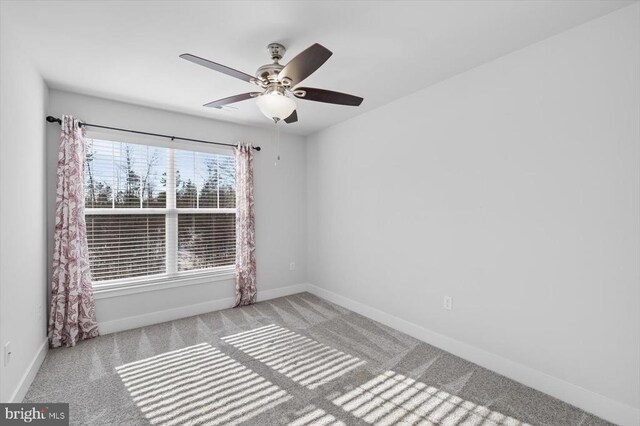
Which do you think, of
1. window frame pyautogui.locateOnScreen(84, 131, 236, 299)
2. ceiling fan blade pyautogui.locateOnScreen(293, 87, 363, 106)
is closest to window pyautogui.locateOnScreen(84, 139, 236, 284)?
window frame pyautogui.locateOnScreen(84, 131, 236, 299)

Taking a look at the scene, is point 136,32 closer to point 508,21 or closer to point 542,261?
point 508,21

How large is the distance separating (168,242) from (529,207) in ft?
12.4

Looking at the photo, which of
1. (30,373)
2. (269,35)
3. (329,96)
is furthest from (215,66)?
(30,373)

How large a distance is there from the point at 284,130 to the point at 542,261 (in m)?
3.54

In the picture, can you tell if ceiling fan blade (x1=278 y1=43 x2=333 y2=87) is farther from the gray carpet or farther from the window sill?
the window sill

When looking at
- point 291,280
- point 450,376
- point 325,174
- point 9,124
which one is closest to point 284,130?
point 325,174

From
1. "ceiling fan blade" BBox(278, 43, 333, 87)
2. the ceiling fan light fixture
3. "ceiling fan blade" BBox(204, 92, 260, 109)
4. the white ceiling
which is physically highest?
the white ceiling

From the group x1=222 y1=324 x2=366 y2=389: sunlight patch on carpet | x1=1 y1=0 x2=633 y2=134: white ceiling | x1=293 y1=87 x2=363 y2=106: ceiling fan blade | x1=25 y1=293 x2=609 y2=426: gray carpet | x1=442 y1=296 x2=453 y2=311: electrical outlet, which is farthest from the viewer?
x1=442 y1=296 x2=453 y2=311: electrical outlet

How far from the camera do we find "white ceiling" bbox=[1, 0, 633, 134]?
1.85 m

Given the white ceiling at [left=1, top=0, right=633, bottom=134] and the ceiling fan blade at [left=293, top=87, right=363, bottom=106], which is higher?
the white ceiling at [left=1, top=0, right=633, bottom=134]

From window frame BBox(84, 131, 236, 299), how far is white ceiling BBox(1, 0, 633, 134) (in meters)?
0.85

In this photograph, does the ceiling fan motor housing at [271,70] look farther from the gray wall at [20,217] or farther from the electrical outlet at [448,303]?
the electrical outlet at [448,303]

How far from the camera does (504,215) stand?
2.45 meters

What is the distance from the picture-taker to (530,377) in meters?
2.28
